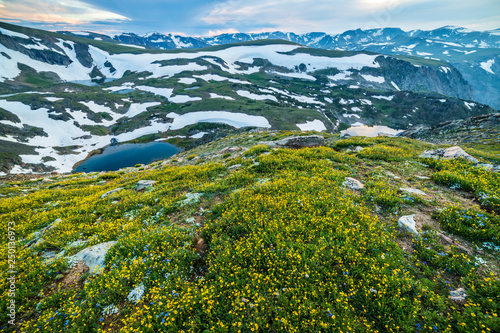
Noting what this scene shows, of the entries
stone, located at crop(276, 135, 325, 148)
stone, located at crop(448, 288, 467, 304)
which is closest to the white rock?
stone, located at crop(448, 288, 467, 304)

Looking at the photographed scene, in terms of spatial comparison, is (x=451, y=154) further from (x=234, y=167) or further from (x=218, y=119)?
(x=218, y=119)

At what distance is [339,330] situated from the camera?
4.71 meters

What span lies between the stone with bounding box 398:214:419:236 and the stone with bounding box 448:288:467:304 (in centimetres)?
226

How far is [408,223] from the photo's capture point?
7.88 metres

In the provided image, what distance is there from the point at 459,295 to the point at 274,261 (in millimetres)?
5061

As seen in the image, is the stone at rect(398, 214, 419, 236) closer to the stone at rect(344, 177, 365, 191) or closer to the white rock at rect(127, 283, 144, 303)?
the stone at rect(344, 177, 365, 191)

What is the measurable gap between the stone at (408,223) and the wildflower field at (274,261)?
0.21 meters

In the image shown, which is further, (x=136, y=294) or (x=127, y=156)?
(x=127, y=156)

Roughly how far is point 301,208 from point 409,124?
248844 millimetres

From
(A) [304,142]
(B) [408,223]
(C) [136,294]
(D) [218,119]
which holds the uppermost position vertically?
(A) [304,142]

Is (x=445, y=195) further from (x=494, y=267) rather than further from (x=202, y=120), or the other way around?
(x=202, y=120)

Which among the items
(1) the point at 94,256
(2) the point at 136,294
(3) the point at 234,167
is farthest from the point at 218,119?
(2) the point at 136,294

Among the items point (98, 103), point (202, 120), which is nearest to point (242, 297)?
point (202, 120)

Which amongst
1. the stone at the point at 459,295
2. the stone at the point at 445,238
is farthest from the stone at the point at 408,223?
the stone at the point at 459,295
